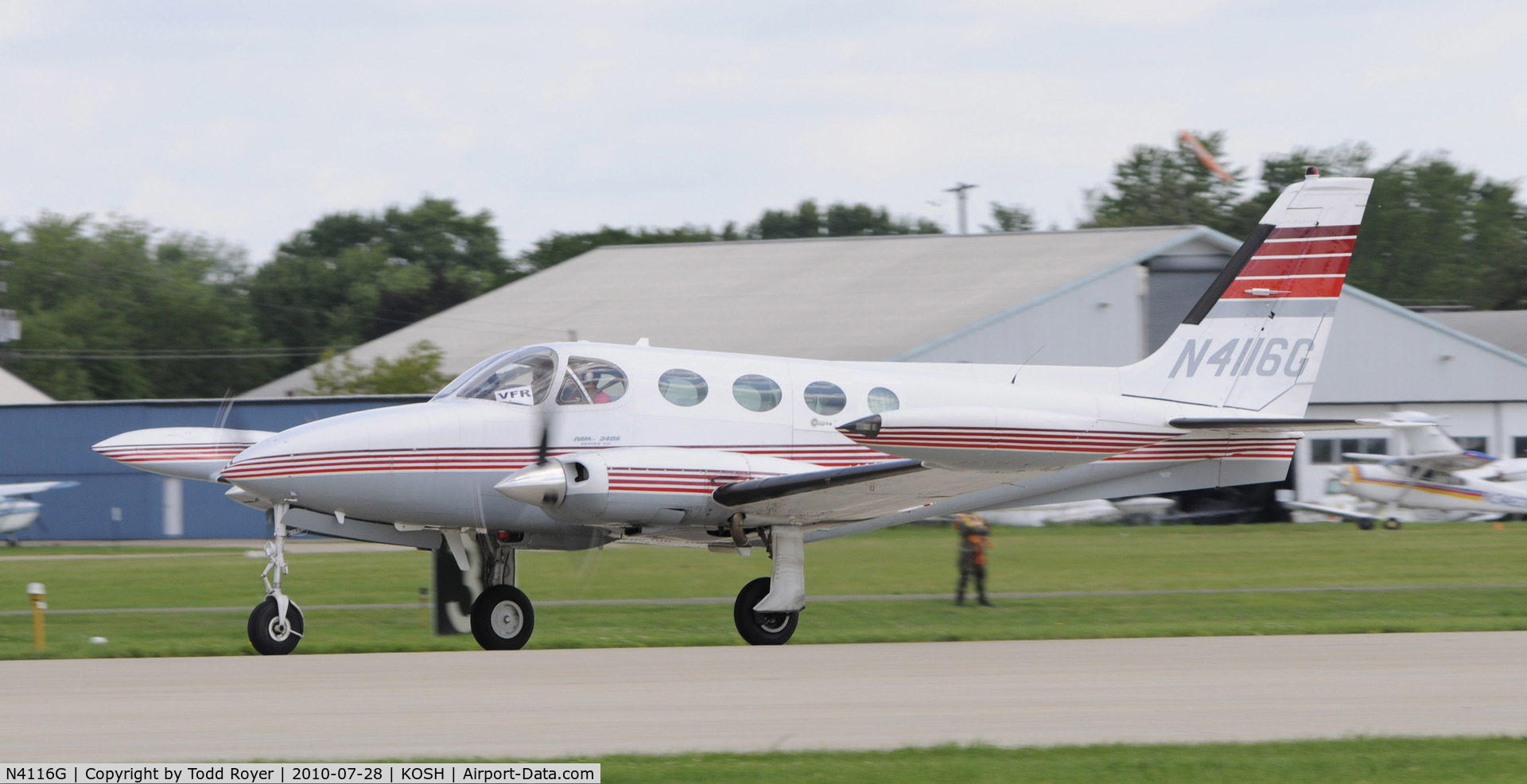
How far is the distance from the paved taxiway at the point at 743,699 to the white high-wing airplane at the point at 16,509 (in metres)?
26.2

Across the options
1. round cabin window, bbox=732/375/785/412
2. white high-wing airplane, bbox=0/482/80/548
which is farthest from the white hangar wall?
white high-wing airplane, bbox=0/482/80/548

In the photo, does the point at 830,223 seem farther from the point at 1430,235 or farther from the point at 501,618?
the point at 501,618

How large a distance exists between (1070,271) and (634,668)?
30.1 m

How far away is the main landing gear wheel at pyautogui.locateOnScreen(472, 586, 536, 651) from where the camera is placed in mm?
15469

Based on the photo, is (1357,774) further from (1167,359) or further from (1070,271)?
(1070,271)

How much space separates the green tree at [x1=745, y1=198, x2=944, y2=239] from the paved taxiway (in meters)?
75.3

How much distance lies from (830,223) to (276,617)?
3051 inches

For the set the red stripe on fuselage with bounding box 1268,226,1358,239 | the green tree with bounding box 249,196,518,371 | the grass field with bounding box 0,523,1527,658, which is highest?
the green tree with bounding box 249,196,518,371

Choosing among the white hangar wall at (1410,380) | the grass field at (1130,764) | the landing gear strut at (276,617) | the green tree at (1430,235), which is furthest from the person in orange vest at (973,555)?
the green tree at (1430,235)

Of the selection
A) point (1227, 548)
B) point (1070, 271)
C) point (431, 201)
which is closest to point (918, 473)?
point (1227, 548)

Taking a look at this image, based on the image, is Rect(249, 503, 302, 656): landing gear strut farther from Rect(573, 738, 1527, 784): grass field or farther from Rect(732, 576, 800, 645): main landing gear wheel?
Rect(573, 738, 1527, 784): grass field

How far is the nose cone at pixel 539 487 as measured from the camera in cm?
1407

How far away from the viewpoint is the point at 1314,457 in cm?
4562

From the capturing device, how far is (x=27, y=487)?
39.5 metres
